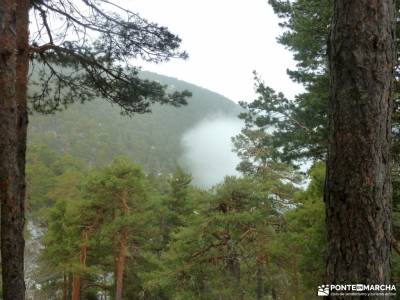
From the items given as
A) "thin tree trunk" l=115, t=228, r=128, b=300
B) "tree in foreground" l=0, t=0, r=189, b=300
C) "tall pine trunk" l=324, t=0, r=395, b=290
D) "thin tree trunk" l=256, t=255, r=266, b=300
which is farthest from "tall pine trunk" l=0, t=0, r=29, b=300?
"thin tree trunk" l=115, t=228, r=128, b=300

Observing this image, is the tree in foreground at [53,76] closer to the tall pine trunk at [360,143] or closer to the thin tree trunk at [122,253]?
the tall pine trunk at [360,143]

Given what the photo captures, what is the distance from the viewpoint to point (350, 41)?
7.12 ft

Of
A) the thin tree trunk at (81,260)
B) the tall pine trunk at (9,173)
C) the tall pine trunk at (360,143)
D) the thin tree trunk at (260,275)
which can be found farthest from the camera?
the thin tree trunk at (81,260)

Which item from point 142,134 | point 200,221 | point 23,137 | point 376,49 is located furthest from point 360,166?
point 142,134

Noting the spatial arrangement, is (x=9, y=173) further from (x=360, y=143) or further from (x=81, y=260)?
(x=81, y=260)

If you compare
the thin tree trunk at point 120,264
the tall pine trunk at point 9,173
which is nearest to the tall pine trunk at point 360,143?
the tall pine trunk at point 9,173

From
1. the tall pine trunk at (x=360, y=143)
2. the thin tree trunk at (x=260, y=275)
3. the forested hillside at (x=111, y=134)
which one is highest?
the forested hillside at (x=111, y=134)

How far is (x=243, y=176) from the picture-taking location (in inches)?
593

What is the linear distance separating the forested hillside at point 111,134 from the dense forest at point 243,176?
4716 cm

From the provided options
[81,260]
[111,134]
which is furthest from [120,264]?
[111,134]

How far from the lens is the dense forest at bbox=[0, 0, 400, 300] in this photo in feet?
6.81

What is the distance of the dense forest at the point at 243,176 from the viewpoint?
6.81 feet

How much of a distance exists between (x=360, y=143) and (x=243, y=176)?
13.1 metres

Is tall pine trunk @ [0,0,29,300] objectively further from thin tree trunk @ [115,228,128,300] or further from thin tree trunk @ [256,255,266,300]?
thin tree trunk @ [115,228,128,300]
